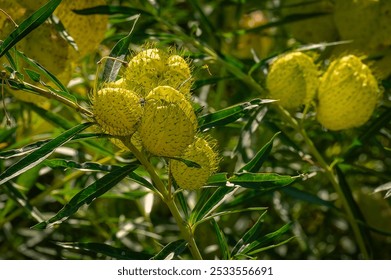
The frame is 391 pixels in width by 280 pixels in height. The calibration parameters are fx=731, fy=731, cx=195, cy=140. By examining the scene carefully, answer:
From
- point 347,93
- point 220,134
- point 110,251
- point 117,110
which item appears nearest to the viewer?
point 117,110

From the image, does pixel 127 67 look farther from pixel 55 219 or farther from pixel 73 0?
pixel 73 0

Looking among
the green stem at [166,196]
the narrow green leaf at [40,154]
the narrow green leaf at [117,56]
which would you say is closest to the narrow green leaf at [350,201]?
the green stem at [166,196]

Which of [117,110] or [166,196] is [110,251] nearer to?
[166,196]

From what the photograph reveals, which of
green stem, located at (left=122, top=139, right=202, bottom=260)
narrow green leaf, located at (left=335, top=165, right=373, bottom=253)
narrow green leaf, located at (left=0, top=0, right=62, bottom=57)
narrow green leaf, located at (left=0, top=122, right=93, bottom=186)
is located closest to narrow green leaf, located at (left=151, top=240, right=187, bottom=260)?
green stem, located at (left=122, top=139, right=202, bottom=260)

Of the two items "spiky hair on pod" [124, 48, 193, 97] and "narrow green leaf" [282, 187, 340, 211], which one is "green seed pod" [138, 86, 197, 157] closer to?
"spiky hair on pod" [124, 48, 193, 97]

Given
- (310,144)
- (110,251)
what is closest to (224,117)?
(110,251)

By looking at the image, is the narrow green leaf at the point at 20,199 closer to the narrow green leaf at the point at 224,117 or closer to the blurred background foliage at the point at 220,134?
the blurred background foliage at the point at 220,134

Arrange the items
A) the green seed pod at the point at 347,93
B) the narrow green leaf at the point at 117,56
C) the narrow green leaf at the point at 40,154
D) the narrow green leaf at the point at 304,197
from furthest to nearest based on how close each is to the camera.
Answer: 1. the narrow green leaf at the point at 304,197
2. the green seed pod at the point at 347,93
3. the narrow green leaf at the point at 117,56
4. the narrow green leaf at the point at 40,154
